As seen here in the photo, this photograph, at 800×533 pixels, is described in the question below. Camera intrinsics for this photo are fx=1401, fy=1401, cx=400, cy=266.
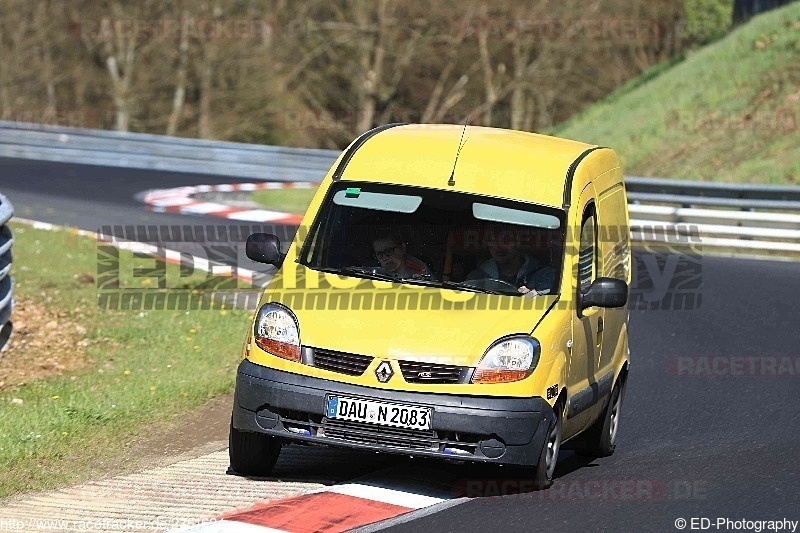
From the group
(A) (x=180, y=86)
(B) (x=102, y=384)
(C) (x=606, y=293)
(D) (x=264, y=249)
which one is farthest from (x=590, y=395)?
(A) (x=180, y=86)

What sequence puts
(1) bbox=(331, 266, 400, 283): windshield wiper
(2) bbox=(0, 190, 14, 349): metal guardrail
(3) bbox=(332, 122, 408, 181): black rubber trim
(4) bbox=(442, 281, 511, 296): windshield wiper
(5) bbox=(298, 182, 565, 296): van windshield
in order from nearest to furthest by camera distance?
(4) bbox=(442, 281, 511, 296): windshield wiper → (1) bbox=(331, 266, 400, 283): windshield wiper → (5) bbox=(298, 182, 565, 296): van windshield → (3) bbox=(332, 122, 408, 181): black rubber trim → (2) bbox=(0, 190, 14, 349): metal guardrail

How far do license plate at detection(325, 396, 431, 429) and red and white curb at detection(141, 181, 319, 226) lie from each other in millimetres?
14317

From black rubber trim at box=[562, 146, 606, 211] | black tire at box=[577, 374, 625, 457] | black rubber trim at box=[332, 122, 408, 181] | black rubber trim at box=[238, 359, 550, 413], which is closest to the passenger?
black rubber trim at box=[332, 122, 408, 181]

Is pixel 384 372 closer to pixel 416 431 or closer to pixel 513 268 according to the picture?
pixel 416 431

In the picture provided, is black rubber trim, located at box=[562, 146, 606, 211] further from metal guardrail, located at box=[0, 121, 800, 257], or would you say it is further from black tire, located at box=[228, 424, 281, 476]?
metal guardrail, located at box=[0, 121, 800, 257]

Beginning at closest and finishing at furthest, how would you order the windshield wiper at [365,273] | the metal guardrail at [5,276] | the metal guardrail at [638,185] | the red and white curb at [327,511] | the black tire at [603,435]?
the red and white curb at [327,511] < the windshield wiper at [365,273] < the black tire at [603,435] < the metal guardrail at [5,276] < the metal guardrail at [638,185]

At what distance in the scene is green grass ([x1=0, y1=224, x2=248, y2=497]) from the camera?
8555 millimetres

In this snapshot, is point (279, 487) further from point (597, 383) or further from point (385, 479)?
point (597, 383)

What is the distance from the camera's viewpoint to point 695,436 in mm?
9945

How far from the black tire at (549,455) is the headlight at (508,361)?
369mm

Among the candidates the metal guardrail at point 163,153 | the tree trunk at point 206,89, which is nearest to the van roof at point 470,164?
the metal guardrail at point 163,153

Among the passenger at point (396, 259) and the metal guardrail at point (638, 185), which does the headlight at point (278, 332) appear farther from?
the metal guardrail at point (638, 185)

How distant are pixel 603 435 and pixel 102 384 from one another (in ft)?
12.8

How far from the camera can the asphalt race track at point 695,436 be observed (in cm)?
742
